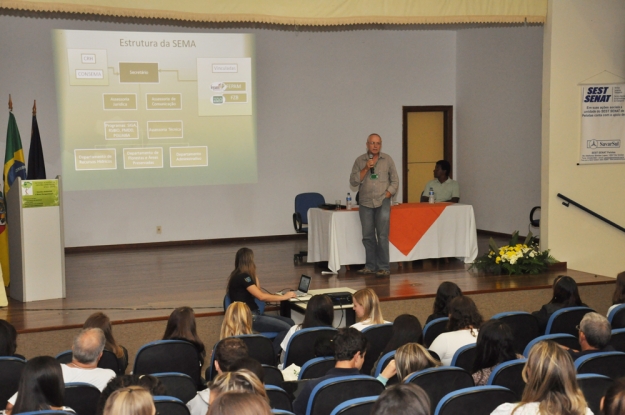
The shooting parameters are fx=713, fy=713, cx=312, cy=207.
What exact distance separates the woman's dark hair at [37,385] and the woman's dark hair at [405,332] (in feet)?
6.34

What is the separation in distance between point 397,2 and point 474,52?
4.25m

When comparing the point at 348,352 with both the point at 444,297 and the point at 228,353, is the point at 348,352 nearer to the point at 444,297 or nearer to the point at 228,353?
the point at 228,353

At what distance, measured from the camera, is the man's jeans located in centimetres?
773

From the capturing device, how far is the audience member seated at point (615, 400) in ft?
7.57

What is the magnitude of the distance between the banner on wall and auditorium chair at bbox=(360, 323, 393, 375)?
459cm

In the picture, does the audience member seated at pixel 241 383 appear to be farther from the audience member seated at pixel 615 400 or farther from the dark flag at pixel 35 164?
the dark flag at pixel 35 164

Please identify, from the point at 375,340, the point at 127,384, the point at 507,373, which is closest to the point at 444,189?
the point at 375,340

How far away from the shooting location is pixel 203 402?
3096 mm

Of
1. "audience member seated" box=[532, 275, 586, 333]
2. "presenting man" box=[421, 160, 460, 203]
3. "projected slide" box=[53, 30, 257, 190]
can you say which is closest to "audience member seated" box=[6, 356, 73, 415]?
"audience member seated" box=[532, 275, 586, 333]

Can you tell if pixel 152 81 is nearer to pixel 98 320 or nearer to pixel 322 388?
pixel 98 320

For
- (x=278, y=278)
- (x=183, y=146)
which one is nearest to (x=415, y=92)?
(x=183, y=146)

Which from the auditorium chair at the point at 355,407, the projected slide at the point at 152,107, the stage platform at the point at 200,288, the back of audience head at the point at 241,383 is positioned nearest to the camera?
the back of audience head at the point at 241,383

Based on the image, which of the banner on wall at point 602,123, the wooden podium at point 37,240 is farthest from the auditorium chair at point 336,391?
the banner on wall at point 602,123

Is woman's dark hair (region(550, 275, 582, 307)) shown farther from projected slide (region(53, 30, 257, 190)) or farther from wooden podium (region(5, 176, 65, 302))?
projected slide (region(53, 30, 257, 190))
